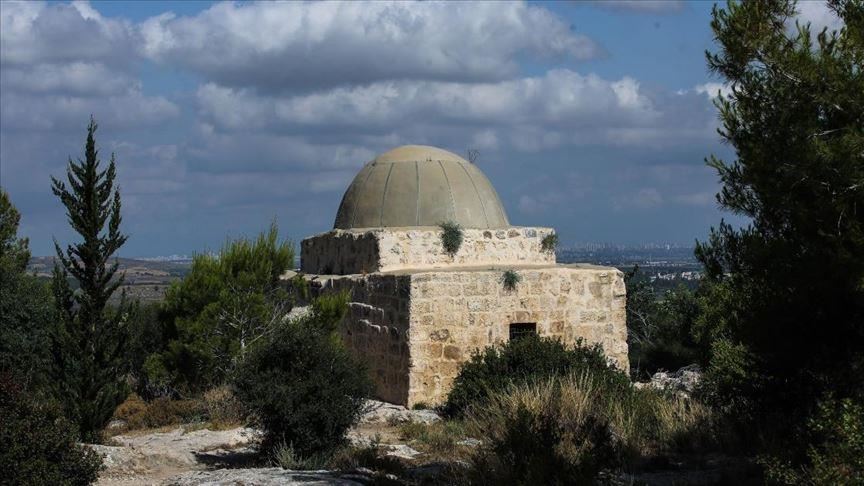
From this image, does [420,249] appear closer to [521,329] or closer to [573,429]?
[521,329]

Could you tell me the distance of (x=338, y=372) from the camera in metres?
9.67

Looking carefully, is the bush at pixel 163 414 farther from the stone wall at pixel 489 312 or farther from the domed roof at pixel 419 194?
the domed roof at pixel 419 194

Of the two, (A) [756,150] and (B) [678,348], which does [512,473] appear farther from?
(B) [678,348]

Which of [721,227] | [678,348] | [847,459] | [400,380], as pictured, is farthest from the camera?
[678,348]

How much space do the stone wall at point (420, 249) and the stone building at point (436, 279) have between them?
16 millimetres

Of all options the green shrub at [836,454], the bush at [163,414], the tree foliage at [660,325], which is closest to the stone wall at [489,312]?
the bush at [163,414]

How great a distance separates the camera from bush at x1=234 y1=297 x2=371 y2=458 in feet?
30.5

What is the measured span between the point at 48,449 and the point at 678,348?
1519 centimetres

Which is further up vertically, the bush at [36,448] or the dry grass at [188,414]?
the bush at [36,448]

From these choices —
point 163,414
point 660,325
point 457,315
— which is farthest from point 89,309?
point 660,325

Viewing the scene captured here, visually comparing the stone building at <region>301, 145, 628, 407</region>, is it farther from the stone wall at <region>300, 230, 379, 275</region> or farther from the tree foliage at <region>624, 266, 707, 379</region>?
the tree foliage at <region>624, 266, 707, 379</region>

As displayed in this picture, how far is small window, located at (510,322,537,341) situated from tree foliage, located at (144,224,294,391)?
3.61 metres

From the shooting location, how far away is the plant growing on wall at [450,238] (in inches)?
566

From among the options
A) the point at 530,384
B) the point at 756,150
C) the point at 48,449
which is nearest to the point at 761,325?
the point at 756,150
